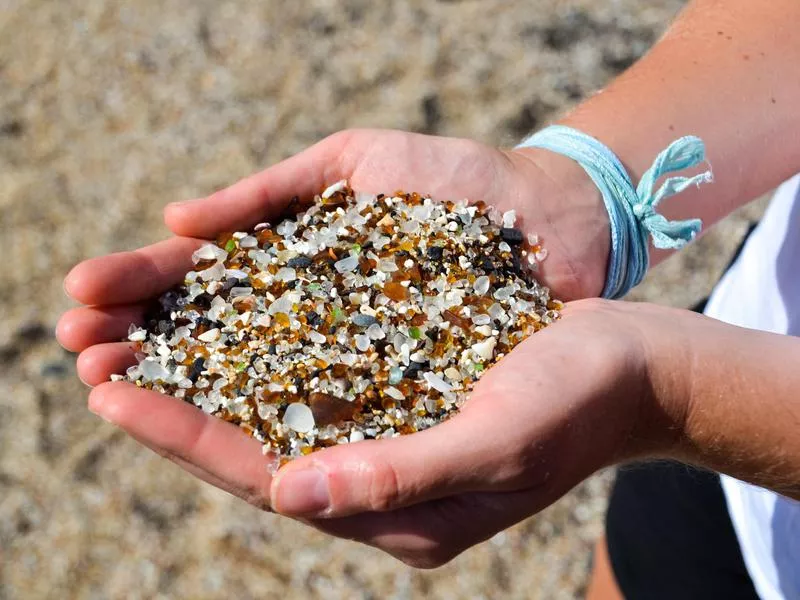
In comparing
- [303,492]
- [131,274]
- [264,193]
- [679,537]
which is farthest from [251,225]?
[679,537]

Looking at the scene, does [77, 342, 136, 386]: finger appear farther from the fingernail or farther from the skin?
the fingernail

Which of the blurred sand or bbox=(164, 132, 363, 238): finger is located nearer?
bbox=(164, 132, 363, 238): finger

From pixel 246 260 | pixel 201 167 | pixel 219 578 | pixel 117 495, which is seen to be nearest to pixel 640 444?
pixel 246 260

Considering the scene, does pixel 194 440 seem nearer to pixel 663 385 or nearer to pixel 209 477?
pixel 209 477

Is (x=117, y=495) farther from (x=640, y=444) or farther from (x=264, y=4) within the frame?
(x=264, y=4)

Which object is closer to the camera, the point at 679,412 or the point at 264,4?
the point at 679,412

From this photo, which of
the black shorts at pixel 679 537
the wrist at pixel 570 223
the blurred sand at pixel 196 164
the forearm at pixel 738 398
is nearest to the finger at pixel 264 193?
the wrist at pixel 570 223

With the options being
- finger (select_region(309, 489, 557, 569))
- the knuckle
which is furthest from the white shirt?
the knuckle
